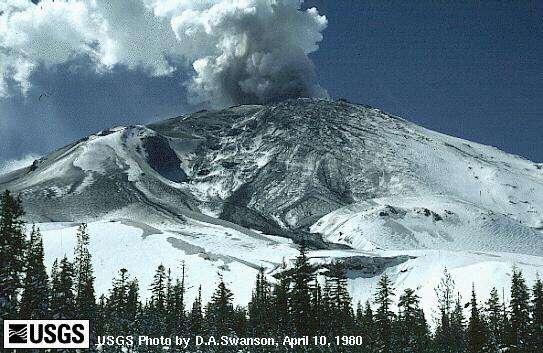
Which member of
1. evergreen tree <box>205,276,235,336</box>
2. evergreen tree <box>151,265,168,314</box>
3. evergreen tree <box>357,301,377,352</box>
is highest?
evergreen tree <box>151,265,168,314</box>

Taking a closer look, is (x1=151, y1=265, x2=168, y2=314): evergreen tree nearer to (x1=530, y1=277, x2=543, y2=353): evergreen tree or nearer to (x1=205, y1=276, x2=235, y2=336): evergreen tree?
(x1=205, y1=276, x2=235, y2=336): evergreen tree

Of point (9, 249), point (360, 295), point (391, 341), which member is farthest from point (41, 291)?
point (360, 295)

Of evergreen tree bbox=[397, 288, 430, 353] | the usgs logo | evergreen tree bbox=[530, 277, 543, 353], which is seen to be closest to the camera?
the usgs logo

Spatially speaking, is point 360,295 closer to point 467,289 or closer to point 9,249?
point 467,289

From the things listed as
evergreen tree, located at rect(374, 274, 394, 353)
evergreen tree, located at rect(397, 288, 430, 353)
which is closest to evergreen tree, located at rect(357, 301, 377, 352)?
evergreen tree, located at rect(374, 274, 394, 353)

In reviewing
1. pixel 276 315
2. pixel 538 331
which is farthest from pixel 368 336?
pixel 538 331

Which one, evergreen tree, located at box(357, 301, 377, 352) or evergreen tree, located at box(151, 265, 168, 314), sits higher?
evergreen tree, located at box(151, 265, 168, 314)

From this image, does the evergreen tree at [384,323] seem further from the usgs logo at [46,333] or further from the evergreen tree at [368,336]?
the usgs logo at [46,333]

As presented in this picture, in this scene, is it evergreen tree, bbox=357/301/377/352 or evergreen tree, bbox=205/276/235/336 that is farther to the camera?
evergreen tree, bbox=205/276/235/336
